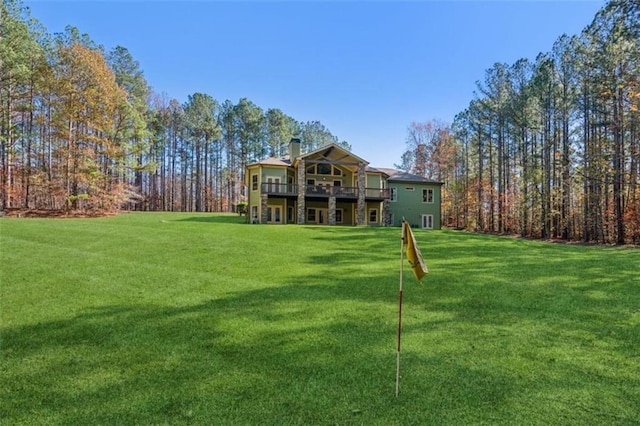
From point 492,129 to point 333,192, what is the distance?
18777 millimetres

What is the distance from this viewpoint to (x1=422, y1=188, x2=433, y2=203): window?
29812 mm

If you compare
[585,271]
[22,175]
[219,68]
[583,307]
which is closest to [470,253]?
[585,271]

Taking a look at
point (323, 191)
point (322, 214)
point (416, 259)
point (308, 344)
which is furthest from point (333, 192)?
point (416, 259)

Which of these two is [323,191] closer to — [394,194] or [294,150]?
[294,150]

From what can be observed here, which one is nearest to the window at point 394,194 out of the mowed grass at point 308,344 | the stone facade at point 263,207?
the stone facade at point 263,207

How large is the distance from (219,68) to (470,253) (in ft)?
59.3

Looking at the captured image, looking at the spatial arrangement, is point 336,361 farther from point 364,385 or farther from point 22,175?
point 22,175

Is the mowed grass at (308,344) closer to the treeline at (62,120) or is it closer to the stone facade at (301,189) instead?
the stone facade at (301,189)

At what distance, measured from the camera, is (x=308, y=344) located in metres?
4.80

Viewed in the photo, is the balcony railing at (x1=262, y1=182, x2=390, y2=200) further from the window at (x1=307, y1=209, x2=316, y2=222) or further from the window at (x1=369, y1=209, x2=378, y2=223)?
the window at (x1=307, y1=209, x2=316, y2=222)

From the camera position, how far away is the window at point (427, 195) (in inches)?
1174

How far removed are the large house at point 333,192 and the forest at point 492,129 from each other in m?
9.01

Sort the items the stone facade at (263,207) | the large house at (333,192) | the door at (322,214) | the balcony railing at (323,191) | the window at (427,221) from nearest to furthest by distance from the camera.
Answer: the stone facade at (263,207) < the balcony railing at (323,191) < the large house at (333,192) < the door at (322,214) < the window at (427,221)

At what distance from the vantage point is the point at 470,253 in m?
12.5
